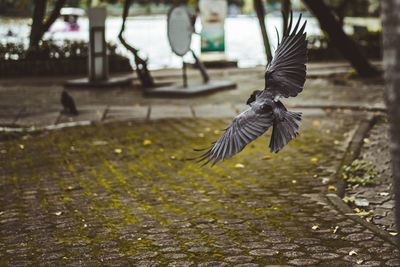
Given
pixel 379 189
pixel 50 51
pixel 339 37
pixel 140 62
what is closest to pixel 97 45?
pixel 140 62

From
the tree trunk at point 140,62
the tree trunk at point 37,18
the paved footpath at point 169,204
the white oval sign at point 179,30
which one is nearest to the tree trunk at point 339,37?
the white oval sign at point 179,30

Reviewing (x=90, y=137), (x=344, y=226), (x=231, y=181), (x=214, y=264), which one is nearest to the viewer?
(x=214, y=264)

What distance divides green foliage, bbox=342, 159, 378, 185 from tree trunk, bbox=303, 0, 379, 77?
27.9 feet

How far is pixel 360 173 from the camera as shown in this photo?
24.8 feet

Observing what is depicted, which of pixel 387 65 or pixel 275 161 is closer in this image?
pixel 387 65

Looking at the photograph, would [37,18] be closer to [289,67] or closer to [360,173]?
[360,173]

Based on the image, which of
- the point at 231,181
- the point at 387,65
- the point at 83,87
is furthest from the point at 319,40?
the point at 387,65

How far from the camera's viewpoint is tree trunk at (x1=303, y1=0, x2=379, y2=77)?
15680 mm

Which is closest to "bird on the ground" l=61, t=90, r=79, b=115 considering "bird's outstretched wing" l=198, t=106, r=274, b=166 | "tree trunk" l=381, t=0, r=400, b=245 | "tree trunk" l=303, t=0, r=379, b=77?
"tree trunk" l=303, t=0, r=379, b=77

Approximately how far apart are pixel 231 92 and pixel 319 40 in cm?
829

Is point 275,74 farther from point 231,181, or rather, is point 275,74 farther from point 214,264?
point 231,181

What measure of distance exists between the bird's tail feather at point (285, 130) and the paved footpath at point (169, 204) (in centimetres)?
185

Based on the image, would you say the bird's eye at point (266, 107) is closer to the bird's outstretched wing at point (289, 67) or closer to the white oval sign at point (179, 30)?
the bird's outstretched wing at point (289, 67)

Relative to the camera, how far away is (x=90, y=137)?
997 cm
